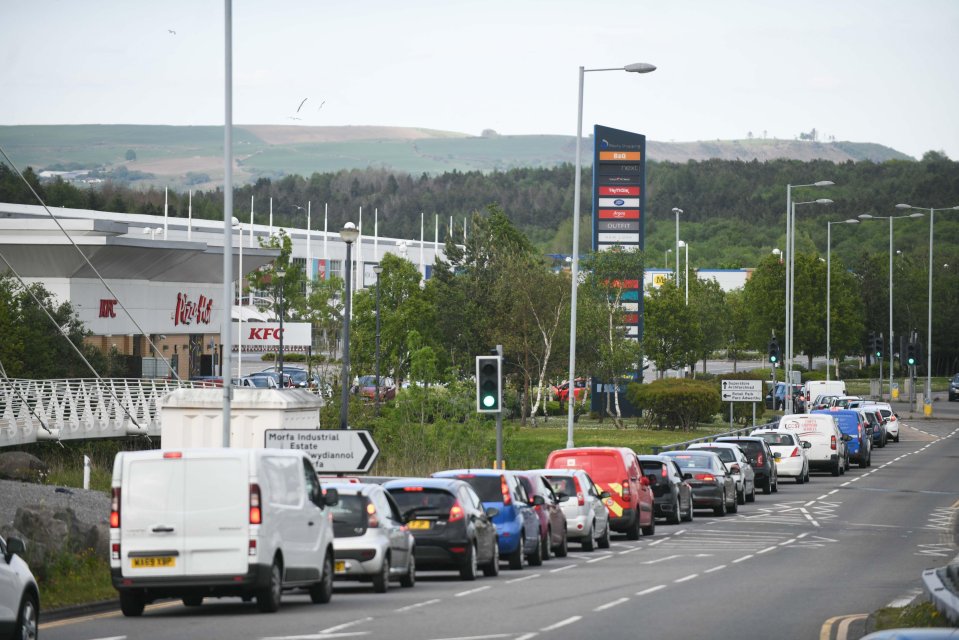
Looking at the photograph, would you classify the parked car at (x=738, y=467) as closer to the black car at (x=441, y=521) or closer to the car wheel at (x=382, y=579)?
the black car at (x=441, y=521)

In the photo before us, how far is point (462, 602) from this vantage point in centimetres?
1962

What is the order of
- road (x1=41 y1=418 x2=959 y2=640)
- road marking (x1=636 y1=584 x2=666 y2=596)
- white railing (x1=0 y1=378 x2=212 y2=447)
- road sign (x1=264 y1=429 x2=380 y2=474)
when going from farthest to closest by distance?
white railing (x1=0 y1=378 x2=212 y2=447)
road sign (x1=264 y1=429 x2=380 y2=474)
road marking (x1=636 y1=584 x2=666 y2=596)
road (x1=41 y1=418 x2=959 y2=640)

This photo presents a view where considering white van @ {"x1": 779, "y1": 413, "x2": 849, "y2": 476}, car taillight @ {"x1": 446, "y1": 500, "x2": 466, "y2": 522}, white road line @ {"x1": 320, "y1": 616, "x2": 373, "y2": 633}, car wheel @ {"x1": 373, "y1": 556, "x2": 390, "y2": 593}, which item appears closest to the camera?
white road line @ {"x1": 320, "y1": 616, "x2": 373, "y2": 633}

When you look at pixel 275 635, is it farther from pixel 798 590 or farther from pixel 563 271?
pixel 563 271

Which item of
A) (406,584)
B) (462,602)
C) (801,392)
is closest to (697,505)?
(406,584)

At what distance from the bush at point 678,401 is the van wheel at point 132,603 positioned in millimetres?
56018

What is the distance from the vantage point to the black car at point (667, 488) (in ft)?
120

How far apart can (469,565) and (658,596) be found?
374 centimetres

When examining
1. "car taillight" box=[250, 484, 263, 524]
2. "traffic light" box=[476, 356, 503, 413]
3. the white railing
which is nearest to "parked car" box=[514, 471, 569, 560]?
"traffic light" box=[476, 356, 503, 413]

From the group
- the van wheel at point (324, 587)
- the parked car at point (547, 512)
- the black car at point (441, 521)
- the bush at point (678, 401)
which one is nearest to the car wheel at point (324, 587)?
the van wheel at point (324, 587)

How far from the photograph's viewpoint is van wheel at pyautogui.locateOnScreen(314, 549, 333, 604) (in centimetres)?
1962

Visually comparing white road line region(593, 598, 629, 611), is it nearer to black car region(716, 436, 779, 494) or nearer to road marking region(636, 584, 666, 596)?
road marking region(636, 584, 666, 596)

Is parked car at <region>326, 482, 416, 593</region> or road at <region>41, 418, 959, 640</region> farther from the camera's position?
parked car at <region>326, 482, 416, 593</region>

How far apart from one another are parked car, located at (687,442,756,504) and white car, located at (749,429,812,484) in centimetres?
673
